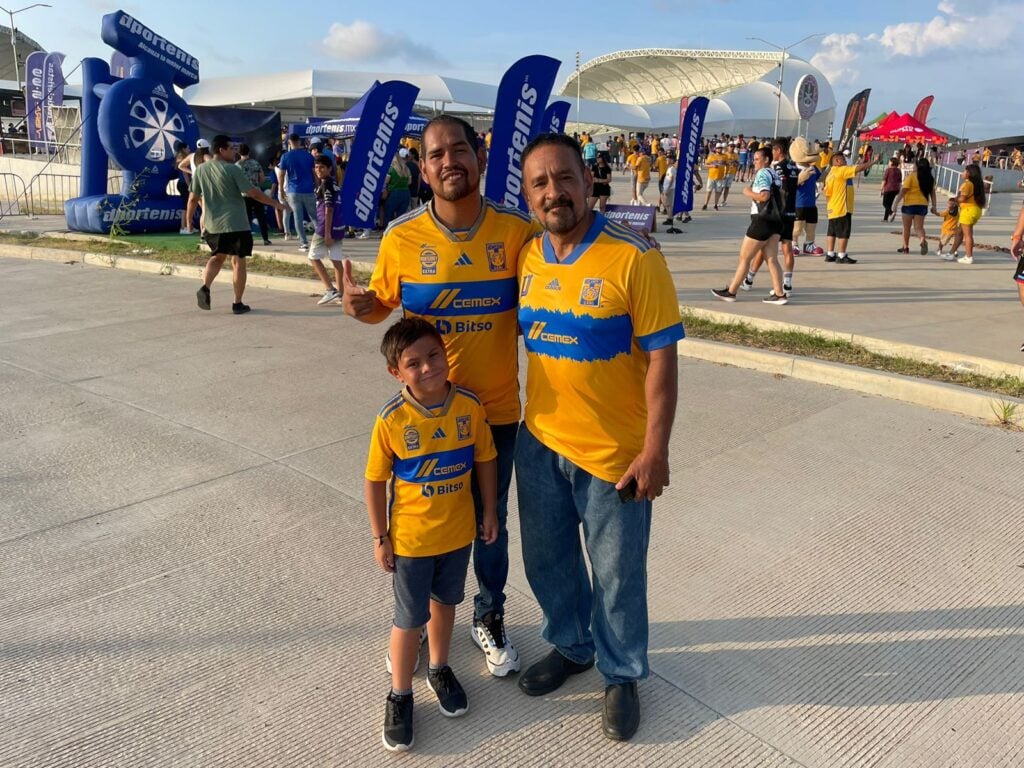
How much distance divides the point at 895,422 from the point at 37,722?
4.82 m

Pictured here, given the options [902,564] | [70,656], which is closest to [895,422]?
[902,564]

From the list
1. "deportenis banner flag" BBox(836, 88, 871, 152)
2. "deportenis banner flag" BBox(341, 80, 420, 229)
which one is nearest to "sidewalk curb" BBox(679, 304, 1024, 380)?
"deportenis banner flag" BBox(341, 80, 420, 229)

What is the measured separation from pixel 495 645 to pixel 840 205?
10559 mm

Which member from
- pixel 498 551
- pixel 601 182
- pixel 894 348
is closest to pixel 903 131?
pixel 601 182

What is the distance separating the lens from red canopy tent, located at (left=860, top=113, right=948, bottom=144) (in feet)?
128

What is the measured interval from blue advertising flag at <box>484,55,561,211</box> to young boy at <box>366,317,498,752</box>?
8300 mm

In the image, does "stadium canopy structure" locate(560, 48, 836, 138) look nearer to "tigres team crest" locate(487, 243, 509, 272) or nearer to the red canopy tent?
the red canopy tent

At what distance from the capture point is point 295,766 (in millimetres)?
2258

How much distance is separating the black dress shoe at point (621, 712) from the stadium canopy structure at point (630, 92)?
165 ft

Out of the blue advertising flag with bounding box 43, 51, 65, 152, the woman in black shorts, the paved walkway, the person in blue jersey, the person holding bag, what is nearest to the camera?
the paved walkway

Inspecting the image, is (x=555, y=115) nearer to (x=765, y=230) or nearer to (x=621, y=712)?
(x=765, y=230)

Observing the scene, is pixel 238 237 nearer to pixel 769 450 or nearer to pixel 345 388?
pixel 345 388

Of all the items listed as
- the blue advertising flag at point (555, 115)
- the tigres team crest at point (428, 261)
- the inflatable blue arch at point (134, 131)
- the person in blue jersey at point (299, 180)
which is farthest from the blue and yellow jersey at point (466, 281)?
the inflatable blue arch at point (134, 131)

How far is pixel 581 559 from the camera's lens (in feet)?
8.52
